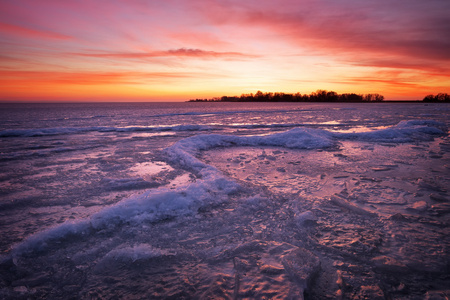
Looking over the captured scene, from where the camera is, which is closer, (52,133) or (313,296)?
(313,296)

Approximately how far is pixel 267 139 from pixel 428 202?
6573 millimetres

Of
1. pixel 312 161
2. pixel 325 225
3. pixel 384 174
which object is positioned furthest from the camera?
pixel 312 161

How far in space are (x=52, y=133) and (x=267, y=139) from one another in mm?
13824

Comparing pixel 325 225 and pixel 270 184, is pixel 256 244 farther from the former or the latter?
pixel 270 184

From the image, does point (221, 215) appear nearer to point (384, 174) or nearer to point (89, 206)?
point (89, 206)

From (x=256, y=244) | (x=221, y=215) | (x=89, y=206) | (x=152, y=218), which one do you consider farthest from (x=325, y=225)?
(x=89, y=206)

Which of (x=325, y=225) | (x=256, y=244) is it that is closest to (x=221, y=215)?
(x=256, y=244)

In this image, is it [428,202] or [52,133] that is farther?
[52,133]

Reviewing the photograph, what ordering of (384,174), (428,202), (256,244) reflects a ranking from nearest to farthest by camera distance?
(256,244), (428,202), (384,174)

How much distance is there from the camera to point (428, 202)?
138 inches

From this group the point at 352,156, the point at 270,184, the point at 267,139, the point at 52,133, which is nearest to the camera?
the point at 270,184

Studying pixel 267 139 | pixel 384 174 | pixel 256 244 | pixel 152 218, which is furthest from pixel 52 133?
pixel 384 174

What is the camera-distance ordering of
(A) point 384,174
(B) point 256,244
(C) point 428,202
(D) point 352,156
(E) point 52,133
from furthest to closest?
(E) point 52,133
(D) point 352,156
(A) point 384,174
(C) point 428,202
(B) point 256,244

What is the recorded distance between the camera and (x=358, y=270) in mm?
2086
